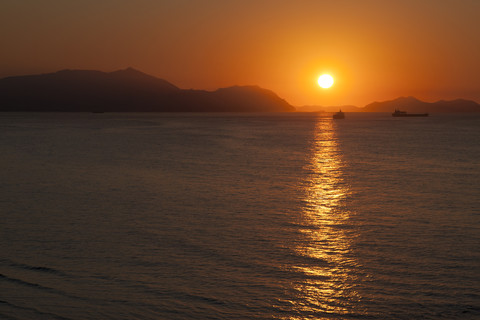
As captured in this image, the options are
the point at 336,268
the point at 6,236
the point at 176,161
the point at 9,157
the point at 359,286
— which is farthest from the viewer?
the point at 9,157

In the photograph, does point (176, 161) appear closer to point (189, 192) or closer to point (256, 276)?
point (189, 192)

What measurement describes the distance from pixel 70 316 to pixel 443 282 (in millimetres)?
8399

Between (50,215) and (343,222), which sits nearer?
(343,222)

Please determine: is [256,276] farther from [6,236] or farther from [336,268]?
[6,236]

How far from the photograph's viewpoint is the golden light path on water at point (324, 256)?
9891 millimetres

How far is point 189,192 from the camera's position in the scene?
24.5 m

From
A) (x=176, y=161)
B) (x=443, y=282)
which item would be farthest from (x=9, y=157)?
(x=443, y=282)

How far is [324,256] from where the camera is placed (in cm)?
1323

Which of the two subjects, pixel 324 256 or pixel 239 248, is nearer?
pixel 324 256

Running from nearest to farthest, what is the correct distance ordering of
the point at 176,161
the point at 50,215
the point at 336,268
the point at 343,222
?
the point at 336,268, the point at 343,222, the point at 50,215, the point at 176,161

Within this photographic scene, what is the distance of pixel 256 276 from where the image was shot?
37.9 feet

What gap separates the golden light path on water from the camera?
9891 millimetres

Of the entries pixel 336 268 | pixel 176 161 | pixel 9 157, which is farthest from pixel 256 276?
pixel 9 157

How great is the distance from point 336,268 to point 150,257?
513cm
